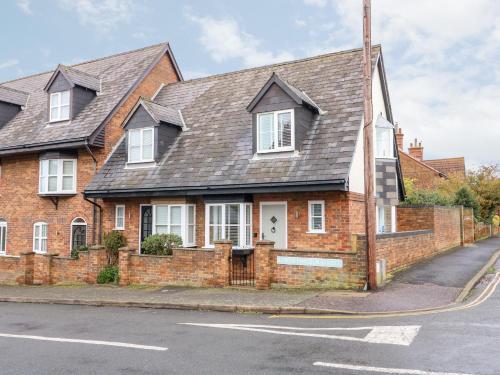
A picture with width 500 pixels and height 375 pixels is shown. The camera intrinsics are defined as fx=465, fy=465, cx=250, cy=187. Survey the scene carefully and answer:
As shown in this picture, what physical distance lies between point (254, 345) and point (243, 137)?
37.5 feet

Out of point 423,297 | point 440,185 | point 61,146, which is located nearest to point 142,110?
point 61,146

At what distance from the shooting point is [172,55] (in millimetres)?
25062

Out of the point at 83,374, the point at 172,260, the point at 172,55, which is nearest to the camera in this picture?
the point at 83,374

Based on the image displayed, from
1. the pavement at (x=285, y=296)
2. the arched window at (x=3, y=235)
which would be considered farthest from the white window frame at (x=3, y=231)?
the pavement at (x=285, y=296)

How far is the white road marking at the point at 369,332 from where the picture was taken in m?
7.64

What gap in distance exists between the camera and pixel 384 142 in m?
17.6

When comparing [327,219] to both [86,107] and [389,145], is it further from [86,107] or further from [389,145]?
[86,107]

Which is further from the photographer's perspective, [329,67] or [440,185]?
[440,185]

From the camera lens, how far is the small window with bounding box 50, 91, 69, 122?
2183cm

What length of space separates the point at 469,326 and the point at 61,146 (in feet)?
56.9

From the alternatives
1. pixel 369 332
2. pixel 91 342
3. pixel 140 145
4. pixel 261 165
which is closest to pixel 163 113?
pixel 140 145

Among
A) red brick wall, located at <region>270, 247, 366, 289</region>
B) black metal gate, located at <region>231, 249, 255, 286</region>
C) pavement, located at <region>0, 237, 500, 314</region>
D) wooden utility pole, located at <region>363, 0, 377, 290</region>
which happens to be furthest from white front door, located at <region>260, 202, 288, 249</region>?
wooden utility pole, located at <region>363, 0, 377, 290</region>

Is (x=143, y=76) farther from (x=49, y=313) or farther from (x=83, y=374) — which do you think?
(x=83, y=374)

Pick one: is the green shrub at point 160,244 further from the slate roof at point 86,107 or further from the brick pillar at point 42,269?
the slate roof at point 86,107
